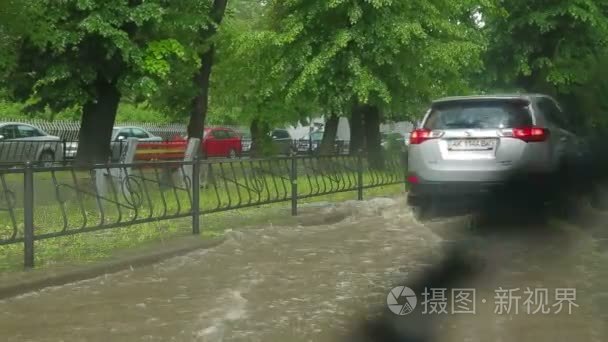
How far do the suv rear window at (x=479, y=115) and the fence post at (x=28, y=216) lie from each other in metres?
5.08

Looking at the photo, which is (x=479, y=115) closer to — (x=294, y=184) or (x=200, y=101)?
(x=294, y=184)

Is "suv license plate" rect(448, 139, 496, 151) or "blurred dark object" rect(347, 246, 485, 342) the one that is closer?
"blurred dark object" rect(347, 246, 485, 342)

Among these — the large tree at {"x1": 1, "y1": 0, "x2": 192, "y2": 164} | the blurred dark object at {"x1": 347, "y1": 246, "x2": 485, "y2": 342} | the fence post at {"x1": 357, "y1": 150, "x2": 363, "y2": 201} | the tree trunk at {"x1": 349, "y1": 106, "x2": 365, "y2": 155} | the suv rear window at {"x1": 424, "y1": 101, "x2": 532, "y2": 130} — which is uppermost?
the large tree at {"x1": 1, "y1": 0, "x2": 192, "y2": 164}

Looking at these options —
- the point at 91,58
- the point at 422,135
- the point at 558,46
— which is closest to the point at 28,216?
the point at 422,135

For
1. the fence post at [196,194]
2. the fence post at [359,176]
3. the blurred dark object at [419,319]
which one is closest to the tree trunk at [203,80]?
the fence post at [359,176]

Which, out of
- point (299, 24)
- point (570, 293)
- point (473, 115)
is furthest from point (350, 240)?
point (299, 24)

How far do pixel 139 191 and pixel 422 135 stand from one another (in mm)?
3706

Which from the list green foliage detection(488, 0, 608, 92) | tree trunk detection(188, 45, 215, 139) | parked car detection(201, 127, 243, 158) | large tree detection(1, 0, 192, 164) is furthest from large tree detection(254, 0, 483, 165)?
parked car detection(201, 127, 243, 158)

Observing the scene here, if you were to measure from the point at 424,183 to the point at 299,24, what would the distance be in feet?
27.3

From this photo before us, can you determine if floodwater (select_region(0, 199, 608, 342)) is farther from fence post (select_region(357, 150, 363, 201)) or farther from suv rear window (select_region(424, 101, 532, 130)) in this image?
fence post (select_region(357, 150, 363, 201))

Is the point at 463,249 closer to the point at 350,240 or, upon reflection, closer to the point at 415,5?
the point at 350,240

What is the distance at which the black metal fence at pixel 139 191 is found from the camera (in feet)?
27.9

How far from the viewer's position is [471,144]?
1048 centimetres

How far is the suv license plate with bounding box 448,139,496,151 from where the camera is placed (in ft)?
34.1
